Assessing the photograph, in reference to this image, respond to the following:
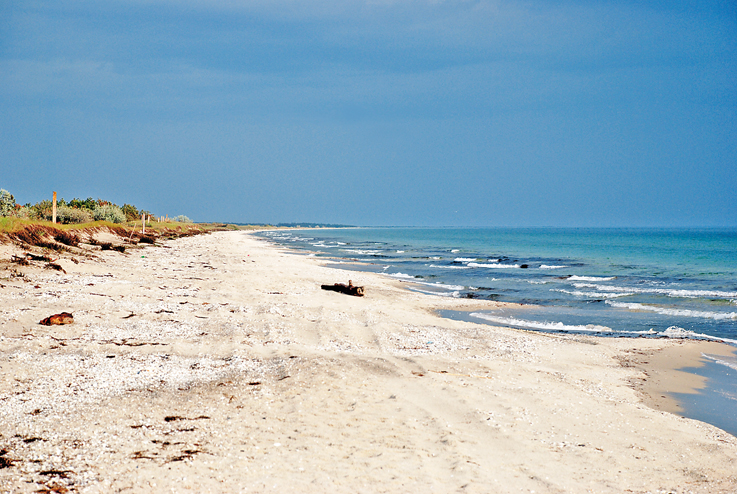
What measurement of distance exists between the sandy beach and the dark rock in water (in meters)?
0.17

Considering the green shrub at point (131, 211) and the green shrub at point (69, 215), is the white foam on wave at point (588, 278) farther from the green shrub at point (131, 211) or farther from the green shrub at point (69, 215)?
the green shrub at point (131, 211)

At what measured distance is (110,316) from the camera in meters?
10.5

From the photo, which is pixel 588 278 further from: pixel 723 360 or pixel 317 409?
pixel 317 409

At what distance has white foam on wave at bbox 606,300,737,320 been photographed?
699 inches

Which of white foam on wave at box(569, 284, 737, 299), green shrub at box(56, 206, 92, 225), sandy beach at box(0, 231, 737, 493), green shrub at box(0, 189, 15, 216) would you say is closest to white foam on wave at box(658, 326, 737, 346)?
sandy beach at box(0, 231, 737, 493)

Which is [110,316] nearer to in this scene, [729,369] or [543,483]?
[543,483]

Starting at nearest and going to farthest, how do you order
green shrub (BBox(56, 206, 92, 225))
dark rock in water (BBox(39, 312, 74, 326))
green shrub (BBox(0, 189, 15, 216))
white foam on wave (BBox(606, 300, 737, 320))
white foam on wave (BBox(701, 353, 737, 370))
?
dark rock in water (BBox(39, 312, 74, 326)) < white foam on wave (BBox(701, 353, 737, 370)) < white foam on wave (BBox(606, 300, 737, 320)) < green shrub (BBox(0, 189, 15, 216)) < green shrub (BBox(56, 206, 92, 225))

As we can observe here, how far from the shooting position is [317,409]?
20.7 feet

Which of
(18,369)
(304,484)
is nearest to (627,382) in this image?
(304,484)

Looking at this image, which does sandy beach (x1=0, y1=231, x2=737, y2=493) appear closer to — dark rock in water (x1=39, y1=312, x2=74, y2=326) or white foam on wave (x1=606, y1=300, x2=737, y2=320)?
dark rock in water (x1=39, y1=312, x2=74, y2=326)

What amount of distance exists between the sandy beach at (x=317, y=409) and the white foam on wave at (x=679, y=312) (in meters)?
7.18

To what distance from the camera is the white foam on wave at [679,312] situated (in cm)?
1775

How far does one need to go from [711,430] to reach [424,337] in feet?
20.4

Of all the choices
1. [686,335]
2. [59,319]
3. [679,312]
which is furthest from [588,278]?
[59,319]
